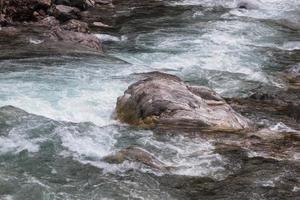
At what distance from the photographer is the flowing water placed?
30.0ft

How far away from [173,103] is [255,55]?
22.9ft

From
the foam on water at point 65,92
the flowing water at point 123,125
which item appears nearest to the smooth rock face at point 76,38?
the flowing water at point 123,125

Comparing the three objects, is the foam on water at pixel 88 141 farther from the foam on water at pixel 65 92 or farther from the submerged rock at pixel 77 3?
the submerged rock at pixel 77 3

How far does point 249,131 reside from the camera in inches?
457

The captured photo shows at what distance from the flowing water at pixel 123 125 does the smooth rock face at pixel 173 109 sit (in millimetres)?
411

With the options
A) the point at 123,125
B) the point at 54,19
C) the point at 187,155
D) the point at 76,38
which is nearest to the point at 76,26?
the point at 54,19

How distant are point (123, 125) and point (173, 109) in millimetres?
1026

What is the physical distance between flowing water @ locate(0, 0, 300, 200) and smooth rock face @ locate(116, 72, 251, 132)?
411 mm

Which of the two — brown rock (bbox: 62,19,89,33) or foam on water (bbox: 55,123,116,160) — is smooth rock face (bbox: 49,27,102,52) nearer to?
brown rock (bbox: 62,19,89,33)

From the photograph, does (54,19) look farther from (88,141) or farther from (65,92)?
(88,141)

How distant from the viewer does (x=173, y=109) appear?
38.5 ft

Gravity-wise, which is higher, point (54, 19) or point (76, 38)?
point (76, 38)

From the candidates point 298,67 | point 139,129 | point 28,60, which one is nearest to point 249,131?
point 139,129

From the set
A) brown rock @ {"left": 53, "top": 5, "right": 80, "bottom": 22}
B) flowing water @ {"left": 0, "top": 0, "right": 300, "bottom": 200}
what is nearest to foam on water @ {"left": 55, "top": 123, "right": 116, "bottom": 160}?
flowing water @ {"left": 0, "top": 0, "right": 300, "bottom": 200}
